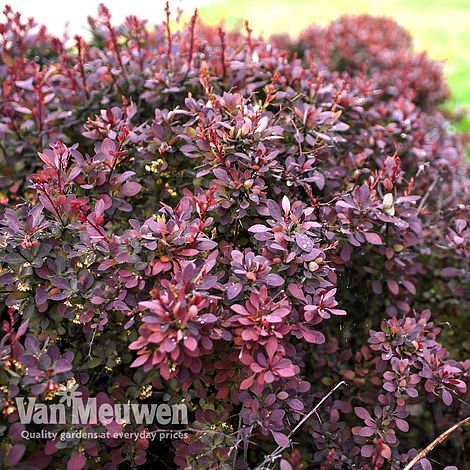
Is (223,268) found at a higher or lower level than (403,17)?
lower

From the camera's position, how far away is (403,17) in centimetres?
1133

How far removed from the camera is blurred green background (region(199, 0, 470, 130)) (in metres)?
7.76

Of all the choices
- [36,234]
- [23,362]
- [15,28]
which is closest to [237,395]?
[23,362]

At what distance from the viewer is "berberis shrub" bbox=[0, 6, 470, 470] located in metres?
1.56

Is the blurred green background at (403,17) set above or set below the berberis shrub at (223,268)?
above

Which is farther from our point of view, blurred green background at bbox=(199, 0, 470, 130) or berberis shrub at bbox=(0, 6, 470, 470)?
blurred green background at bbox=(199, 0, 470, 130)

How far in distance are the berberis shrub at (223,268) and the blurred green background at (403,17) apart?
4.32 metres

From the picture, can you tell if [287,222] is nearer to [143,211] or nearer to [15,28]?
[143,211]

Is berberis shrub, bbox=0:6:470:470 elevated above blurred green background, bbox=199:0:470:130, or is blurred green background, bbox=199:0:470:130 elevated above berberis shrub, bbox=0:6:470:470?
blurred green background, bbox=199:0:470:130

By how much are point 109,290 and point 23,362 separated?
1.07 ft

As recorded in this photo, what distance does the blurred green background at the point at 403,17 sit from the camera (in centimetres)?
776

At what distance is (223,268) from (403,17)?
11194 mm

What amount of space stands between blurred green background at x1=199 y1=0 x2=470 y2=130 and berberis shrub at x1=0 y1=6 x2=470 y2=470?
432cm

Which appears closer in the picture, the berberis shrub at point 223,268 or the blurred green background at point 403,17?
the berberis shrub at point 223,268
